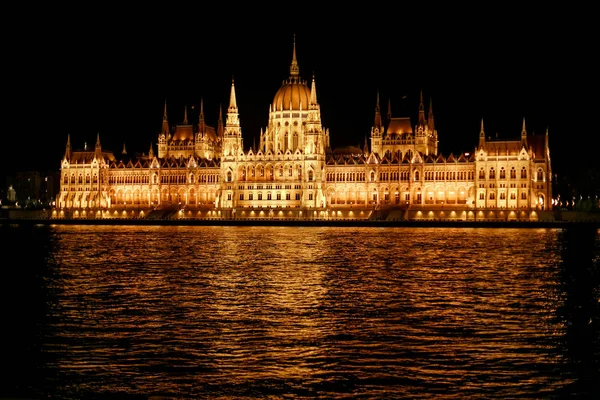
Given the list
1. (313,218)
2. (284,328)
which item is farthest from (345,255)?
(313,218)

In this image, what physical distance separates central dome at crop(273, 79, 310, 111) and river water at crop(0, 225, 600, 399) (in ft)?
264

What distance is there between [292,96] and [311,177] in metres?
15.7

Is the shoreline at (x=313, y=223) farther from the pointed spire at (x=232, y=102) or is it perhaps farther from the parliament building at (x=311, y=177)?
the pointed spire at (x=232, y=102)

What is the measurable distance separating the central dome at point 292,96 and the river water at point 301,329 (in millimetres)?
80428

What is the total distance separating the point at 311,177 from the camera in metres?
117

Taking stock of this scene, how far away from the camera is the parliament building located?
362ft

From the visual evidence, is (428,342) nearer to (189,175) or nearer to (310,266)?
(310,266)

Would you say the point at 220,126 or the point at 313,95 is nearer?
the point at 313,95

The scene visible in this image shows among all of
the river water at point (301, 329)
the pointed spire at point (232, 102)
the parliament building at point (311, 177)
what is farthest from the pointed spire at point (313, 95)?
the river water at point (301, 329)

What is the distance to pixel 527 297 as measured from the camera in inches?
1188

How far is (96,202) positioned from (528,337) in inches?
4583

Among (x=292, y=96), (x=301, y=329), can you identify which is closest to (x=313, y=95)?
(x=292, y=96)

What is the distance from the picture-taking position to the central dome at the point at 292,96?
12462cm

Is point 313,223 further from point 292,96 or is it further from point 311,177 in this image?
point 292,96
